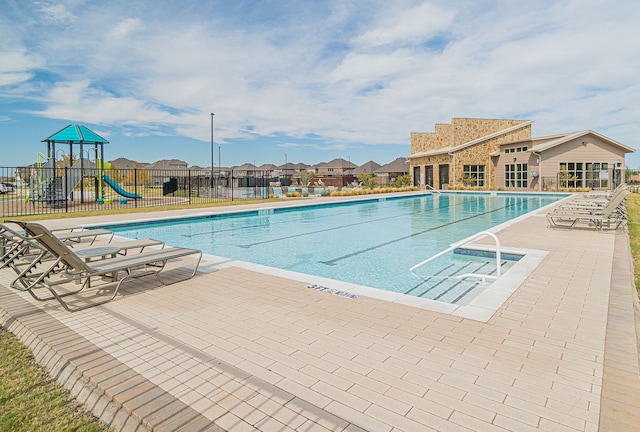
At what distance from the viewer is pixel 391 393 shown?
7.73ft

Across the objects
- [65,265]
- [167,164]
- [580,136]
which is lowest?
[65,265]

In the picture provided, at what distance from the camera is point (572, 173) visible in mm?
29266

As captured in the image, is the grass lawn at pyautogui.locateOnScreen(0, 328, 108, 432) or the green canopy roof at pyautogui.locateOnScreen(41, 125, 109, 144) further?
the green canopy roof at pyautogui.locateOnScreen(41, 125, 109, 144)

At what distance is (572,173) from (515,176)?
4123mm

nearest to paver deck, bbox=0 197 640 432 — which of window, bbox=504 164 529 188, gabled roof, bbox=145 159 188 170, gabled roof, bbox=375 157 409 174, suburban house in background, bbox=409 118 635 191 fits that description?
suburban house in background, bbox=409 118 635 191

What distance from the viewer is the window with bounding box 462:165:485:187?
3444 cm

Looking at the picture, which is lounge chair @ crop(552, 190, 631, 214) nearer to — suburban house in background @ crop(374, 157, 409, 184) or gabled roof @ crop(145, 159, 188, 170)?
suburban house in background @ crop(374, 157, 409, 184)

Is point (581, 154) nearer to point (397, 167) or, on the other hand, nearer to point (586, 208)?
point (586, 208)

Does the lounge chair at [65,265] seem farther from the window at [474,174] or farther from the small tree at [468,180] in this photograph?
the window at [474,174]

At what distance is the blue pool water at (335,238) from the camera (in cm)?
709

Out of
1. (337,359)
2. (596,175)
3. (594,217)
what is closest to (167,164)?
(596,175)

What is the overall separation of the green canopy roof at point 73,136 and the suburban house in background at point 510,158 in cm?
2717

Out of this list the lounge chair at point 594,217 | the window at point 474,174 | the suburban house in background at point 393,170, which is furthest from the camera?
the suburban house in background at point 393,170

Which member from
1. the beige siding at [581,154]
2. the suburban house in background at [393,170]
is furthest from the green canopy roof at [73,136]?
the suburban house in background at [393,170]
